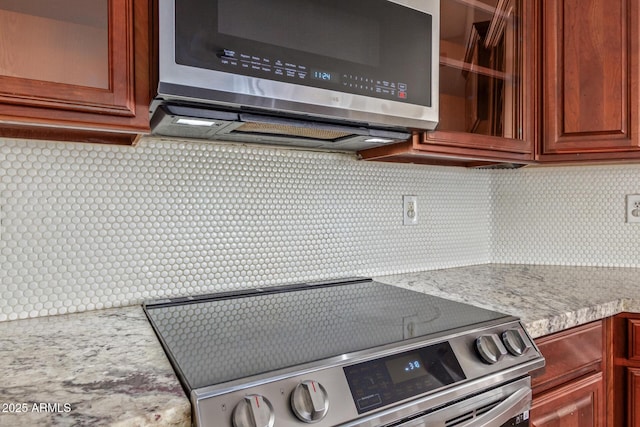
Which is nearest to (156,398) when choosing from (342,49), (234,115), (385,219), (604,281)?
(234,115)

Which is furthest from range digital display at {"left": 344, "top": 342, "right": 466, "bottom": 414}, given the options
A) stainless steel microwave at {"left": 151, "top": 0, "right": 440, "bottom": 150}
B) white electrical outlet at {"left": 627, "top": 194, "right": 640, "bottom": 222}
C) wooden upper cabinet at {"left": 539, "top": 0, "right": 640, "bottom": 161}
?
white electrical outlet at {"left": 627, "top": 194, "right": 640, "bottom": 222}

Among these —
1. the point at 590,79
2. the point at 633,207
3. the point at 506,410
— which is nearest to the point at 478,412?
the point at 506,410

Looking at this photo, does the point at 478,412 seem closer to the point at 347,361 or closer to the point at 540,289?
the point at 347,361

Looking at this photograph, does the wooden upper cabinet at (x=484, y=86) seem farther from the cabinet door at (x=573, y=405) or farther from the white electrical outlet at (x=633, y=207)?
the cabinet door at (x=573, y=405)

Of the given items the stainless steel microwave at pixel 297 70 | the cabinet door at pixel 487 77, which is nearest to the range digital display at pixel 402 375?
the stainless steel microwave at pixel 297 70

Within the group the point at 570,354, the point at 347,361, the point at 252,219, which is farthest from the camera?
the point at 252,219

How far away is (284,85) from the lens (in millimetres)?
885

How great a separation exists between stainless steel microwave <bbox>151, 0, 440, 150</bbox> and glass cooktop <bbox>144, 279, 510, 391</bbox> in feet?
1.45

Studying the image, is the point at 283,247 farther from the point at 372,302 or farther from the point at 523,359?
the point at 523,359

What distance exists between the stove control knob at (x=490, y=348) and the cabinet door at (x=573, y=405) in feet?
0.81

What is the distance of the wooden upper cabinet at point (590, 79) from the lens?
4.43 ft

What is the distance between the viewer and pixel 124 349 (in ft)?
2.40

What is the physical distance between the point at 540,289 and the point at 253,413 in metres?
1.03

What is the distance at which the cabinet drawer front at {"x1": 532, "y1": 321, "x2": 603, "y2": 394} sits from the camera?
97 cm
